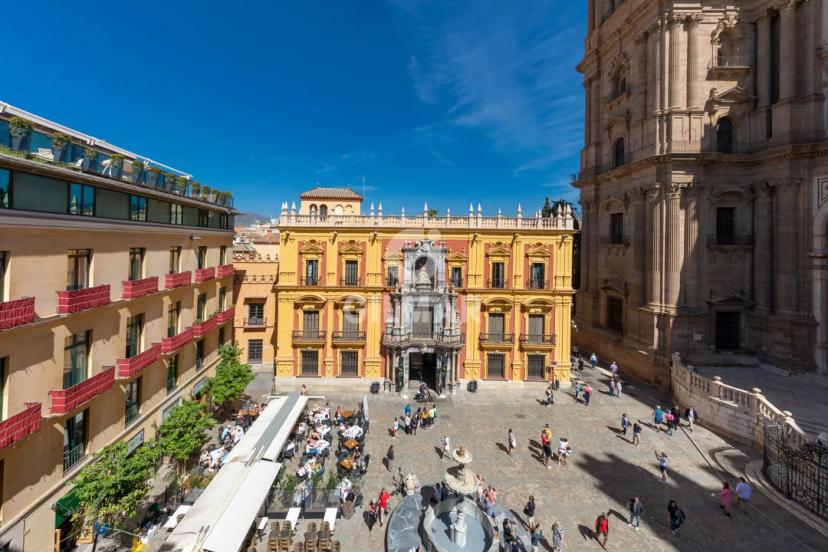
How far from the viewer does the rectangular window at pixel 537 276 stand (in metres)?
28.6

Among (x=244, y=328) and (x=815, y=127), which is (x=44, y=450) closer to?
(x=244, y=328)


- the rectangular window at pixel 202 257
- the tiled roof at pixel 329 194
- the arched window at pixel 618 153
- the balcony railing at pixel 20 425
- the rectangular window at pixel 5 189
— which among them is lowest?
the balcony railing at pixel 20 425

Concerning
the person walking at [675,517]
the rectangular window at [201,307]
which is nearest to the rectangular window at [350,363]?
the rectangular window at [201,307]

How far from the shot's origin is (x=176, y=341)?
2036cm

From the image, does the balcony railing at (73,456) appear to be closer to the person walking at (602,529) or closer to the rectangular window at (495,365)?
the person walking at (602,529)

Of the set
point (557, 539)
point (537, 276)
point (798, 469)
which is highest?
point (537, 276)

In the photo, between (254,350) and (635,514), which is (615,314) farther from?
(254,350)

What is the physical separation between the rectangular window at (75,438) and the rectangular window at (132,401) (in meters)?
2.30

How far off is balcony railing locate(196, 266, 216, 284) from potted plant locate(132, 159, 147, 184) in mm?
6947

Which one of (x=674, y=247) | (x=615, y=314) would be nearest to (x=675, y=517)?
(x=674, y=247)

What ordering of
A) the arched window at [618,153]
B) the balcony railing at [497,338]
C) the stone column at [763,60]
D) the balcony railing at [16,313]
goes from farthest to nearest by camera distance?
the arched window at [618,153], the balcony railing at [497,338], the stone column at [763,60], the balcony railing at [16,313]

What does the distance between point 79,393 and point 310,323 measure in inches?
624

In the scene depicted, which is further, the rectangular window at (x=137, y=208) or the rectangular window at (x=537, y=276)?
the rectangular window at (x=537, y=276)

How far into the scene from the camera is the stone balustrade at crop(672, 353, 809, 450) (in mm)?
17531
